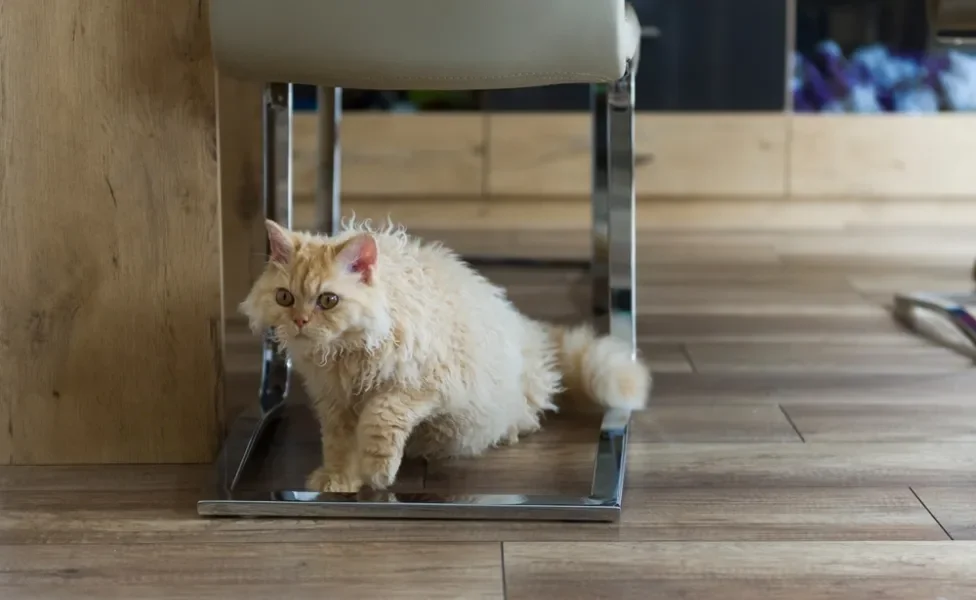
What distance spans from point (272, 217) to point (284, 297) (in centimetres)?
37

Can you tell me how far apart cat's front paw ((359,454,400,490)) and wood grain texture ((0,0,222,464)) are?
22cm

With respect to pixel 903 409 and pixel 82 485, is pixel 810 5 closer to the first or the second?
pixel 903 409

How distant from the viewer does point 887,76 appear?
253 centimetres

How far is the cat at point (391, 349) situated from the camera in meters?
1.01

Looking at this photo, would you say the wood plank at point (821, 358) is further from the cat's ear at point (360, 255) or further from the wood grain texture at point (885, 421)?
the cat's ear at point (360, 255)

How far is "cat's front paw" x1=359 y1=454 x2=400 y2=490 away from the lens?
1079 millimetres

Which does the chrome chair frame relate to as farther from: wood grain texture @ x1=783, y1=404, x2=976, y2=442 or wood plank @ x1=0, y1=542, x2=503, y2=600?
wood grain texture @ x1=783, y1=404, x2=976, y2=442

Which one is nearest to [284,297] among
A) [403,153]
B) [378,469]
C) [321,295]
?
[321,295]

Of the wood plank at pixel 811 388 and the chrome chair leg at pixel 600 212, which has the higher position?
the chrome chair leg at pixel 600 212

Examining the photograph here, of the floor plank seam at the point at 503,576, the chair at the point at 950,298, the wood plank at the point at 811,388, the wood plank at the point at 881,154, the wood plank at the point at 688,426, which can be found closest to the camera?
the floor plank seam at the point at 503,576

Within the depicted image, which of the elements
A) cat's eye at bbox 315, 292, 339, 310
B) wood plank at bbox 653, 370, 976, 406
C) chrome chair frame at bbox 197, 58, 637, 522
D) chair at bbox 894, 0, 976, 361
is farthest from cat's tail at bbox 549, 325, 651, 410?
chair at bbox 894, 0, 976, 361

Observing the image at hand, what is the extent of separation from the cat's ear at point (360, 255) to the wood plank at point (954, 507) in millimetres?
604

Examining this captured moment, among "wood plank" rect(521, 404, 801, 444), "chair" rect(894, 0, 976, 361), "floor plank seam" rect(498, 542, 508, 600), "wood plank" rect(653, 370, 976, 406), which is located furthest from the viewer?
"chair" rect(894, 0, 976, 361)

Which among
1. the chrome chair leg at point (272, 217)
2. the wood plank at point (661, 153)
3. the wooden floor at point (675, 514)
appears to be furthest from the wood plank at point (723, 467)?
the wood plank at point (661, 153)
